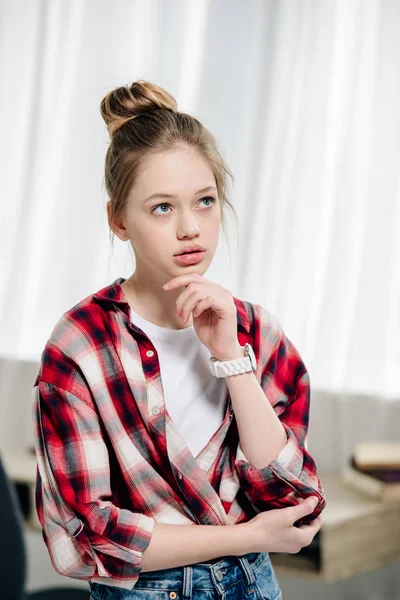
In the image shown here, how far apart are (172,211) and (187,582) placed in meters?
0.34

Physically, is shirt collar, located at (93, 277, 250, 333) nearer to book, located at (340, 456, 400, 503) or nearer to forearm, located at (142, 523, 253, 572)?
forearm, located at (142, 523, 253, 572)

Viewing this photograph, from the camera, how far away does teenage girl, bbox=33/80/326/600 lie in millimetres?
760

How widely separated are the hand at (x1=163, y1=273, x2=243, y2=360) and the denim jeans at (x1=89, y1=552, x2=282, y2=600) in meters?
0.20

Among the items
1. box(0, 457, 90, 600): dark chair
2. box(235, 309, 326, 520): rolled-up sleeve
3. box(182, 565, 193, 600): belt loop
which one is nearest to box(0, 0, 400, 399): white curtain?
box(0, 457, 90, 600): dark chair

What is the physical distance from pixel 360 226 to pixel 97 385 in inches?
67.5

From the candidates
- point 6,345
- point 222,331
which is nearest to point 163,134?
point 222,331

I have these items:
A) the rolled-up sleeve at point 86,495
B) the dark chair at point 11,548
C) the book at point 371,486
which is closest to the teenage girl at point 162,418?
the rolled-up sleeve at point 86,495

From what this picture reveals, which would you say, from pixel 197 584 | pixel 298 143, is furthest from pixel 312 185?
pixel 197 584

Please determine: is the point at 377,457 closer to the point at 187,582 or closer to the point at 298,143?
the point at 298,143

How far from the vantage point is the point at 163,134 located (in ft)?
2.59

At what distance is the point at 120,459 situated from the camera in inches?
30.3

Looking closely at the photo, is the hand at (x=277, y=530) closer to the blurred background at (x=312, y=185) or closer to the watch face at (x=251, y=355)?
the watch face at (x=251, y=355)

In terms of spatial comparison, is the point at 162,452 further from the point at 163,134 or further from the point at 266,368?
the point at 163,134

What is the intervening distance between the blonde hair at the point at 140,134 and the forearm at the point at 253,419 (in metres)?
0.18
